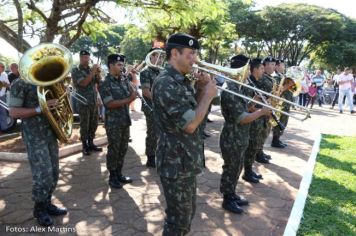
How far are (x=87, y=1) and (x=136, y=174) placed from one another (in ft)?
14.2

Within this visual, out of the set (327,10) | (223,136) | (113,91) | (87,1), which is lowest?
(223,136)

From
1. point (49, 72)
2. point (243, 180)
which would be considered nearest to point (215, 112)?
point (243, 180)

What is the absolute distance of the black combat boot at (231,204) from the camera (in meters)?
4.98

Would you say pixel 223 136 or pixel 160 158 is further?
pixel 223 136

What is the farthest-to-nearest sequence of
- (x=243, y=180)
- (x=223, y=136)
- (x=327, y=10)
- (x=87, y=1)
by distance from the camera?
(x=327, y=10) → (x=87, y=1) → (x=243, y=180) → (x=223, y=136)

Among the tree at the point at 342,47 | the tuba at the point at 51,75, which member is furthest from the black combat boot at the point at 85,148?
the tree at the point at 342,47

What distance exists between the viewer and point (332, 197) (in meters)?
5.66

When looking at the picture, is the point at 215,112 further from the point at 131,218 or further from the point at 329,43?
the point at 329,43

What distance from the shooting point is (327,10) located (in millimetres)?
33750

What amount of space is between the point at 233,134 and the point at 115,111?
6.19ft

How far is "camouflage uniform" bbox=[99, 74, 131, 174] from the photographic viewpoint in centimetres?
569

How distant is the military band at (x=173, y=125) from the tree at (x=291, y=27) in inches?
1104

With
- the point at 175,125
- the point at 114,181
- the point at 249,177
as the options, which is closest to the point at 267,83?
the point at 249,177

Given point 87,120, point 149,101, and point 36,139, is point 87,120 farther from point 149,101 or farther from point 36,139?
point 36,139
